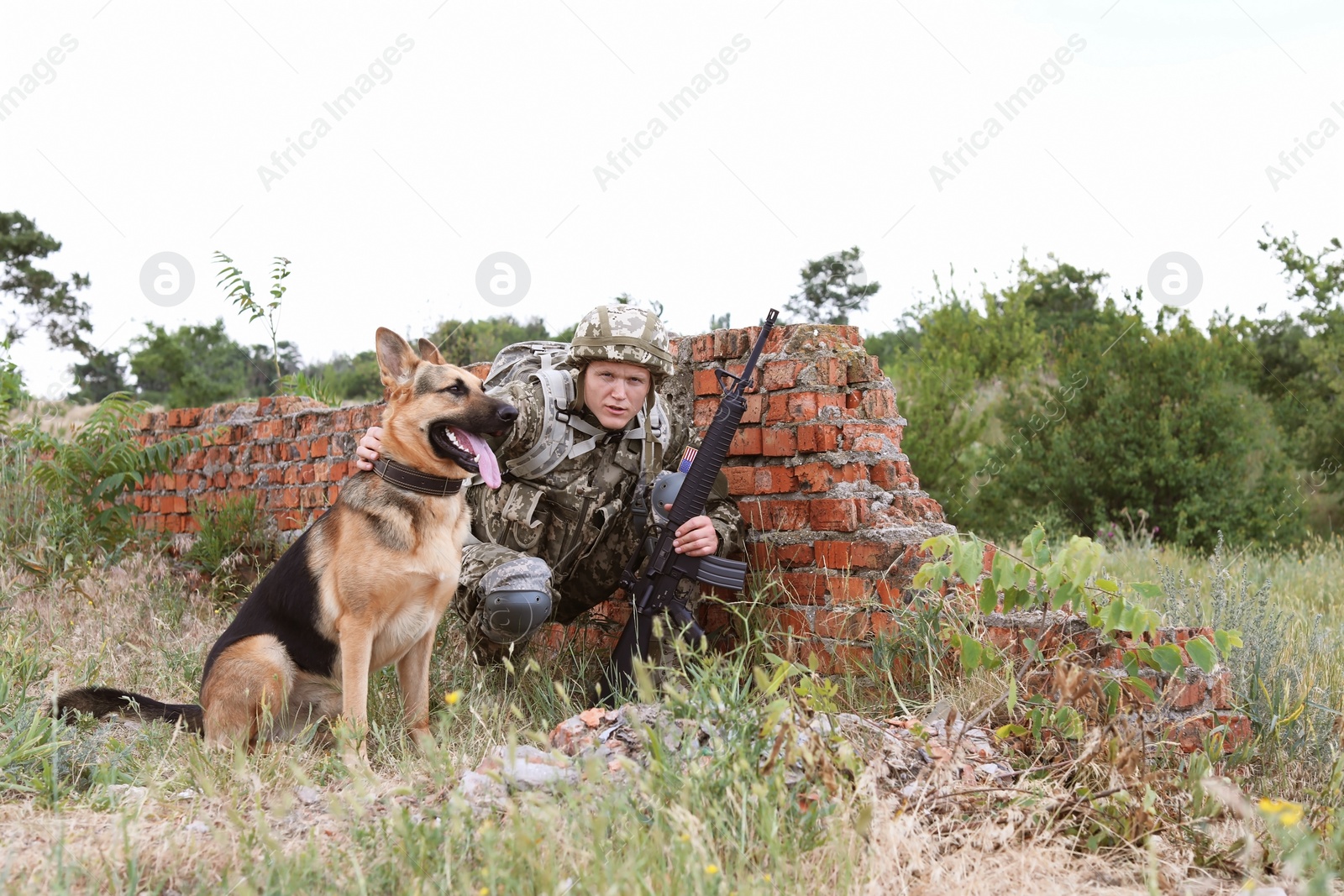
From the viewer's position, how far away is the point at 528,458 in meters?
3.92

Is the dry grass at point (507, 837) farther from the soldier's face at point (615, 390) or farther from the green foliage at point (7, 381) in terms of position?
the green foliage at point (7, 381)

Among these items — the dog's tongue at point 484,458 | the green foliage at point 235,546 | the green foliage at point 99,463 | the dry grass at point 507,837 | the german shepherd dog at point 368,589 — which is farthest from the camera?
the green foliage at point 99,463

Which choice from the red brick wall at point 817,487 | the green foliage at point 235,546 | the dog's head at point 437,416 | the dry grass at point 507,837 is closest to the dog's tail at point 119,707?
the dry grass at point 507,837

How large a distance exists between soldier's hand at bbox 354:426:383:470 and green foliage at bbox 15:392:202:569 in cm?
421

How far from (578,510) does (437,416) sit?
83 cm

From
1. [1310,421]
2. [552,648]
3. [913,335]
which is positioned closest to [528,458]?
[552,648]

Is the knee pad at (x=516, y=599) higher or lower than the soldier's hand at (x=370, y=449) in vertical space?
lower

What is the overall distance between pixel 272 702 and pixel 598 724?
1.19 m

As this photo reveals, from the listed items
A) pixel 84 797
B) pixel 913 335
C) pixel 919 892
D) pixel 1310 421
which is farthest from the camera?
pixel 913 335

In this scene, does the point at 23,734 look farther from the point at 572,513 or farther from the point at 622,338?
the point at 622,338

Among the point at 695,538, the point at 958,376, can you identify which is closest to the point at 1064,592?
the point at 695,538

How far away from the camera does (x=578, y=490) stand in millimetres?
3980

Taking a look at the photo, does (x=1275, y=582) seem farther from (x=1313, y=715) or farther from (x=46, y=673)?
(x=46, y=673)

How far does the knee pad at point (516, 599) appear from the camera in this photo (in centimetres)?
363
